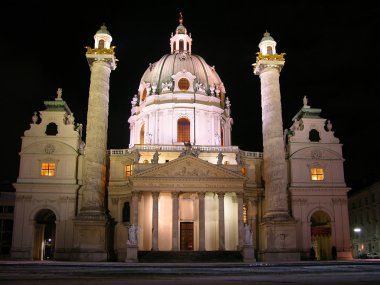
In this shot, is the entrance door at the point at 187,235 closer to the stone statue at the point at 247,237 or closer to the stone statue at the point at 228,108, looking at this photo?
the stone statue at the point at 247,237

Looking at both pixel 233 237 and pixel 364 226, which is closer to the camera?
pixel 233 237

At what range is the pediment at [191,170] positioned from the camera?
53906mm

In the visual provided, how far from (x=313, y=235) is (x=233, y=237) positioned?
1286cm

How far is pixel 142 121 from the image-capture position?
6881 cm

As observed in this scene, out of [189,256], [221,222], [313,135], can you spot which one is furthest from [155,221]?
[313,135]

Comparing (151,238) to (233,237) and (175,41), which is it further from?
(175,41)

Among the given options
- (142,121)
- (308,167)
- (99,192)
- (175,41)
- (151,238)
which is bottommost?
(151,238)

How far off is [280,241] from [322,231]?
506 inches

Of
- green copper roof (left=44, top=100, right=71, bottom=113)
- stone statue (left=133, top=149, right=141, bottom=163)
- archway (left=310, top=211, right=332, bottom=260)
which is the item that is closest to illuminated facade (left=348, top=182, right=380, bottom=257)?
archway (left=310, top=211, right=332, bottom=260)

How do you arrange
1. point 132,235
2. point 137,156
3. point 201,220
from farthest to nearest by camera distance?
point 137,156 → point 201,220 → point 132,235

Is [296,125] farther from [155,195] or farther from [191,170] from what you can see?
[155,195]

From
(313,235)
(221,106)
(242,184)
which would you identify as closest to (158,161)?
(242,184)

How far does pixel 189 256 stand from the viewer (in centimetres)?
4884

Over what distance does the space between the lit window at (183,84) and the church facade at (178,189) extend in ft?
27.3
